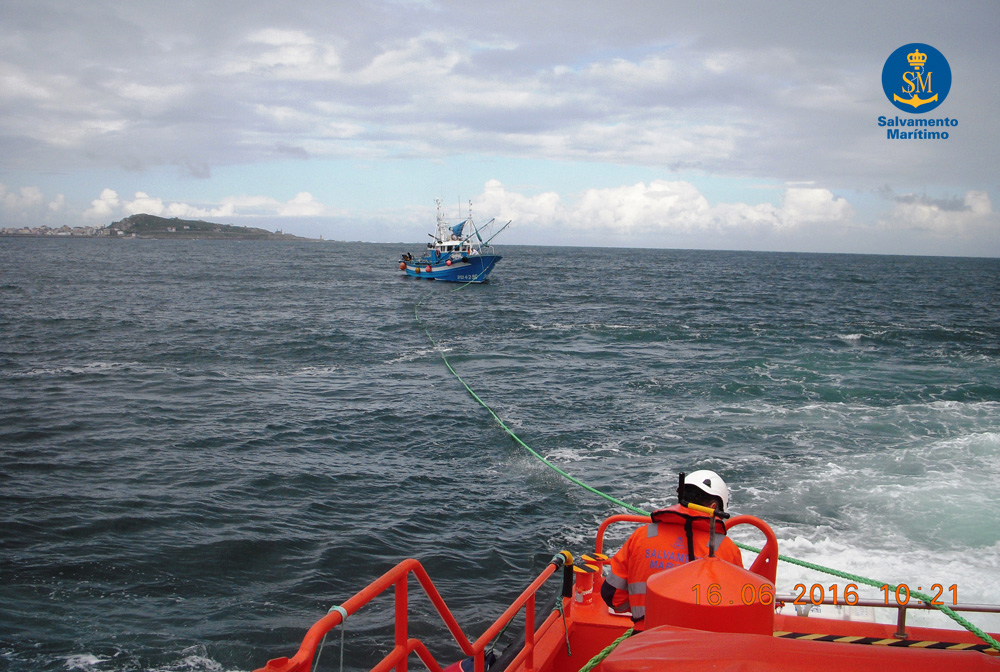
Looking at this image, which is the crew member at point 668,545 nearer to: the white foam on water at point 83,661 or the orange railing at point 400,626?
the orange railing at point 400,626

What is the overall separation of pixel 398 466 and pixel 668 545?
8.45 meters

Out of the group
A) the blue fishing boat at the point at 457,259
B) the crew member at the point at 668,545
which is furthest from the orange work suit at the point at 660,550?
the blue fishing boat at the point at 457,259

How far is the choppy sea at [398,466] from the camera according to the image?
23.6 ft

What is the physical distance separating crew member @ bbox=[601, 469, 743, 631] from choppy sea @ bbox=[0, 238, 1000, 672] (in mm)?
3429

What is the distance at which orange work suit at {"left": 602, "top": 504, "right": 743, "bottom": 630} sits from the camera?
3389 millimetres

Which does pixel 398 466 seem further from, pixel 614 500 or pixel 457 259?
pixel 457 259

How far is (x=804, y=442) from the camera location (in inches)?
501

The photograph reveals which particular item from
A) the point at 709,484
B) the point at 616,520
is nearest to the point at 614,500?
the point at 616,520

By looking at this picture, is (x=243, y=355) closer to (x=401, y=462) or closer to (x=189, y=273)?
(x=401, y=462)

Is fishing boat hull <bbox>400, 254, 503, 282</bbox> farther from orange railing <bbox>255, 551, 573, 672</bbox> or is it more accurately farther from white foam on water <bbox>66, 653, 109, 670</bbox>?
orange railing <bbox>255, 551, 573, 672</bbox>

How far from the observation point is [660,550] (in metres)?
3.47

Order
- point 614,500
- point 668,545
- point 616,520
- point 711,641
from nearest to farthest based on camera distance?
point 711,641
point 668,545
point 616,520
point 614,500

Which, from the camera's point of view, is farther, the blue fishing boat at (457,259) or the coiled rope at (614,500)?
the blue fishing boat at (457,259)

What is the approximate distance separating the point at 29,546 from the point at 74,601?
1.74 m
